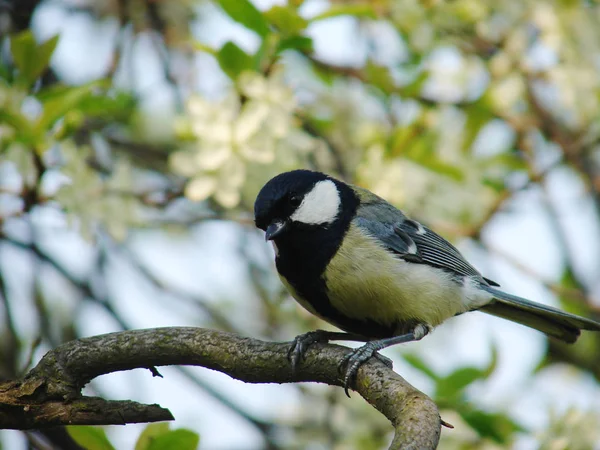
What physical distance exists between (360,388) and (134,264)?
201cm

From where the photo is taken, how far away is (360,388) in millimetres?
1958

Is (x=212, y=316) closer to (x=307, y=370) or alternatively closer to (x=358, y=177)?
(x=358, y=177)

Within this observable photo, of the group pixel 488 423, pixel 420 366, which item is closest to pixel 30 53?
pixel 420 366

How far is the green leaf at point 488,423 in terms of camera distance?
2.83 meters

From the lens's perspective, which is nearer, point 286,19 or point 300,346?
point 300,346

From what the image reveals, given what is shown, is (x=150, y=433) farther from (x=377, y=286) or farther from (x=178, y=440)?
(x=377, y=286)

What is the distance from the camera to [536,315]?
121 inches

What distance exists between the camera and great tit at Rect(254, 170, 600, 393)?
101 inches

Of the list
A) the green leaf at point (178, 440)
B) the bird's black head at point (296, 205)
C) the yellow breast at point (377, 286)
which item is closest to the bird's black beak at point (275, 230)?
the bird's black head at point (296, 205)

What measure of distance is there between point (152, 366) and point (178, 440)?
8.7 inches

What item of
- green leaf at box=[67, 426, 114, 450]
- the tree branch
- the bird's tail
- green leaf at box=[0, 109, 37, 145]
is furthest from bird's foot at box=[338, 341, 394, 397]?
green leaf at box=[0, 109, 37, 145]

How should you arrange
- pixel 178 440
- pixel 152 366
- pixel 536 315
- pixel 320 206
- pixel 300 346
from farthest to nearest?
pixel 536 315
pixel 320 206
pixel 300 346
pixel 152 366
pixel 178 440

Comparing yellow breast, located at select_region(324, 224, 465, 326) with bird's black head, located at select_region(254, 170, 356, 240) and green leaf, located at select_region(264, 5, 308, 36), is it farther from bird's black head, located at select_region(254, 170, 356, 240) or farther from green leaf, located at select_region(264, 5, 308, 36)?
green leaf, located at select_region(264, 5, 308, 36)

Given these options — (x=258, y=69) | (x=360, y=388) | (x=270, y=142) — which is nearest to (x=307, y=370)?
(x=360, y=388)
